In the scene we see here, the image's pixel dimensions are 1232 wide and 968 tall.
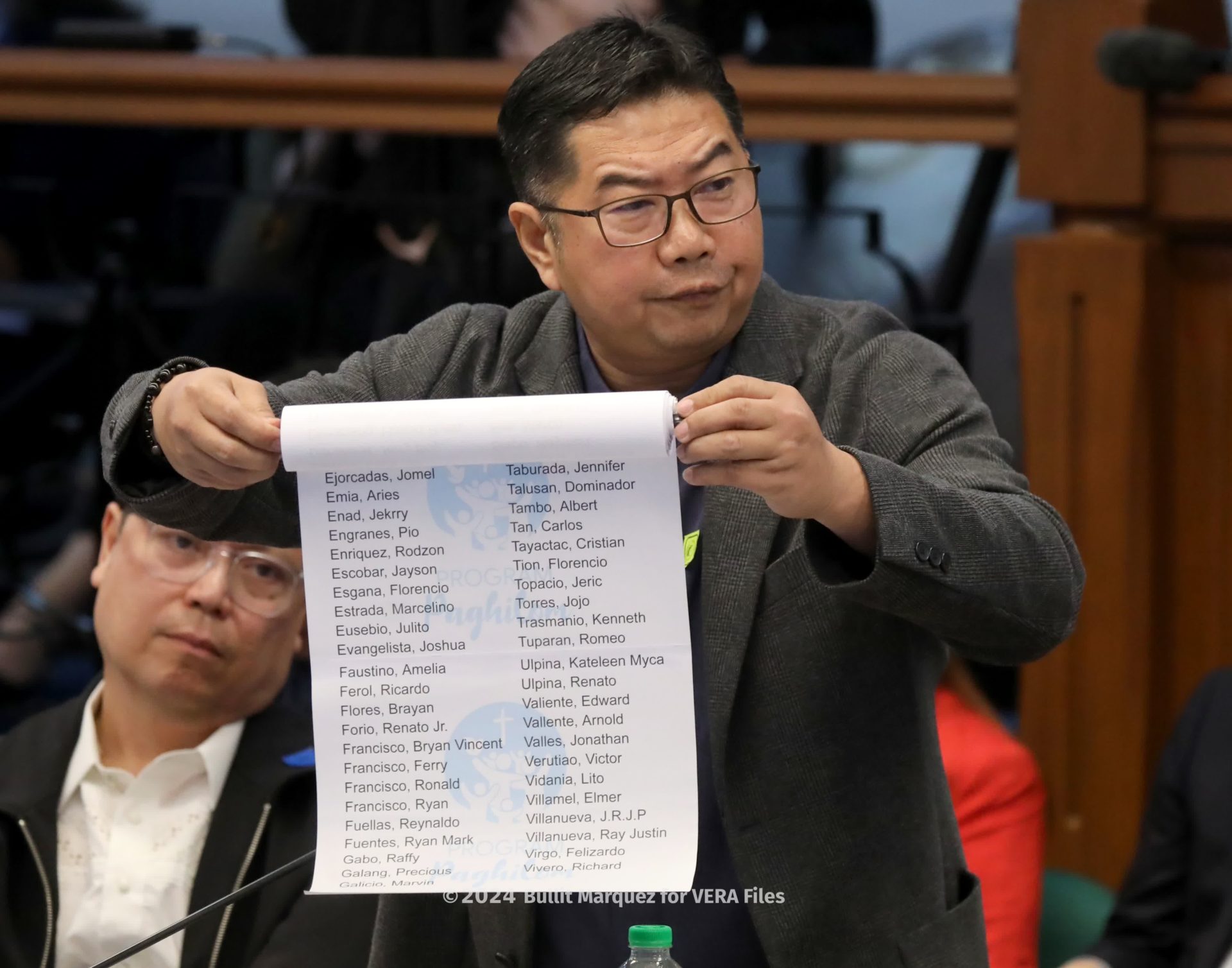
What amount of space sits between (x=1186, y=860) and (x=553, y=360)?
1502 millimetres

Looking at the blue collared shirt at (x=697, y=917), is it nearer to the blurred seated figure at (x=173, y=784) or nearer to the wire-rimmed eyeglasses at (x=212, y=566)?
the blurred seated figure at (x=173, y=784)

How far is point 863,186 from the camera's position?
12.7 ft

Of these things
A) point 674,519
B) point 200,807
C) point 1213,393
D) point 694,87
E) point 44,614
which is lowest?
point 44,614

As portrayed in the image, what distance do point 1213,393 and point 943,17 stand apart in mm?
1170

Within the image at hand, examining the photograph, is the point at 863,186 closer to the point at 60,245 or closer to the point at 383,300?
the point at 383,300

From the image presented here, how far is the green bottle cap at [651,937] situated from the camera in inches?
56.2

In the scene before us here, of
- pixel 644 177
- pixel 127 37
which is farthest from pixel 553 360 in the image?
pixel 127 37

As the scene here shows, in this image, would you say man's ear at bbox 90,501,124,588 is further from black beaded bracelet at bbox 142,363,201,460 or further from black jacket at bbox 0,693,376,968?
black beaded bracelet at bbox 142,363,201,460

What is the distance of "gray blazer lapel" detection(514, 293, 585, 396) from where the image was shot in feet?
5.80

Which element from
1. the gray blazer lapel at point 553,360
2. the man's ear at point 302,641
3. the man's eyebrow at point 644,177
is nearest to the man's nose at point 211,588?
the man's ear at point 302,641

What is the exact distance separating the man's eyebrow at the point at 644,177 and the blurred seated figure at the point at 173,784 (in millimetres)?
871

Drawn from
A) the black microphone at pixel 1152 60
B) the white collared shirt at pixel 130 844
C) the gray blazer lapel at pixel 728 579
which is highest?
the black microphone at pixel 1152 60

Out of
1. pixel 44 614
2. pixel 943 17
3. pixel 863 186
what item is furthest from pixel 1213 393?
pixel 44 614

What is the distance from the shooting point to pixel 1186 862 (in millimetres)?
2689
